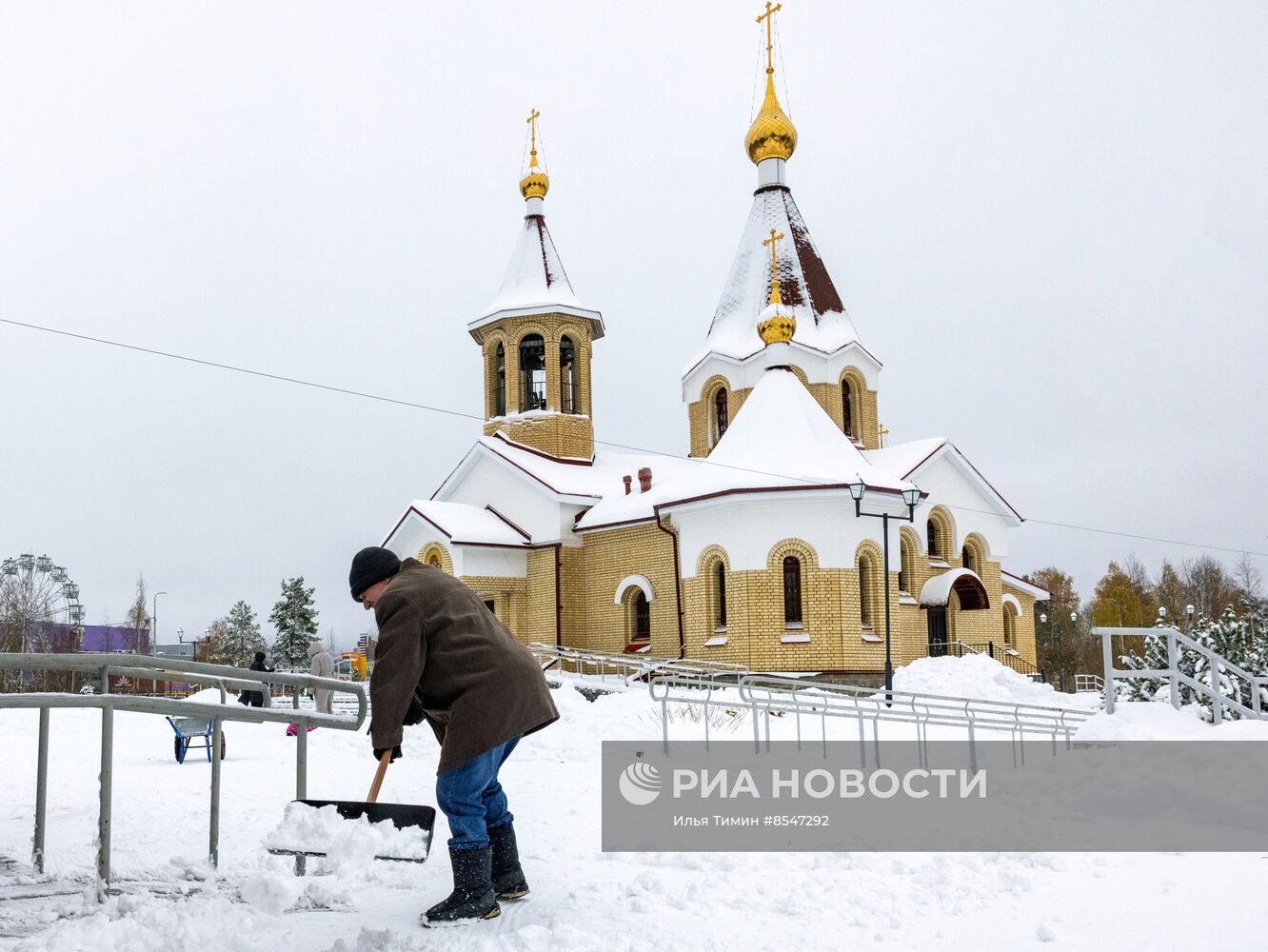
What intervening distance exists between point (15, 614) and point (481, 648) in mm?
41833

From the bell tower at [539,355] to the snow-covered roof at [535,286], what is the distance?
0.02m

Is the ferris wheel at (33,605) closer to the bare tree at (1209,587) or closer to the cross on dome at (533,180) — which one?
the cross on dome at (533,180)

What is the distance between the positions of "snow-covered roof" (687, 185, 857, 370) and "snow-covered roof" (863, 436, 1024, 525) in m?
3.17

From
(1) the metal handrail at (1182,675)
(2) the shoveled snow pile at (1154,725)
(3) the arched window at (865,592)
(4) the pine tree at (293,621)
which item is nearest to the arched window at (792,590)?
(3) the arched window at (865,592)

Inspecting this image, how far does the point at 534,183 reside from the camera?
28578 millimetres

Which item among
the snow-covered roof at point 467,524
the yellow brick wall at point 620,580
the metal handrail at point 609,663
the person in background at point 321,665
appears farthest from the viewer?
the snow-covered roof at point 467,524

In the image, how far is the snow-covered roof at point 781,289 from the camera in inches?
1055

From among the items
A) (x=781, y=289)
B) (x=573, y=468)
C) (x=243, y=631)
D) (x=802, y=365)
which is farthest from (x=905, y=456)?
(x=243, y=631)

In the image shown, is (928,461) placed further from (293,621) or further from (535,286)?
(293,621)

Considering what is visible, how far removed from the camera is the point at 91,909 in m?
4.26

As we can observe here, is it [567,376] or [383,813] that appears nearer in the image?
[383,813]

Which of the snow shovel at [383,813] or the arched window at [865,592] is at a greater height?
the arched window at [865,592]

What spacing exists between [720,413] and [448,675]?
77.7 ft

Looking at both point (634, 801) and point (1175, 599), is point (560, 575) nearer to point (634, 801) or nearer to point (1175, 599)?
point (634, 801)
